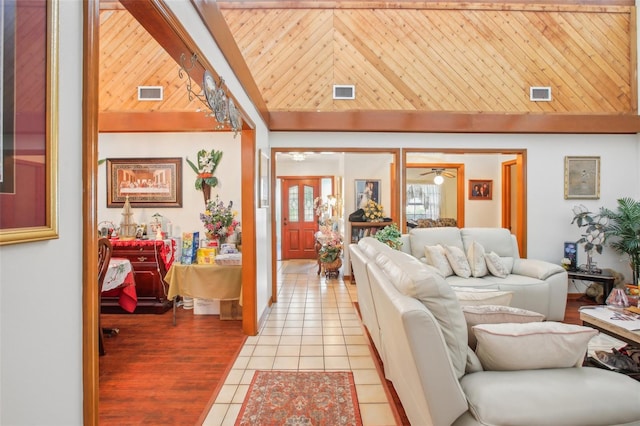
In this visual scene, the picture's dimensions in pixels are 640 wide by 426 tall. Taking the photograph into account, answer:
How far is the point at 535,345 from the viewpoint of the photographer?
58.6 inches

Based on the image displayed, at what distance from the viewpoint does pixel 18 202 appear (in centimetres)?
75

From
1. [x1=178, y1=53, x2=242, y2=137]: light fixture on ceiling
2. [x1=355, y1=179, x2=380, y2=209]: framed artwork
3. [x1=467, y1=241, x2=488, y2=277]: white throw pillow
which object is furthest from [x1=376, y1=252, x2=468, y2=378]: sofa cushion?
[x1=355, y1=179, x2=380, y2=209]: framed artwork

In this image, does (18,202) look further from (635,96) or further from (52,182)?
(635,96)

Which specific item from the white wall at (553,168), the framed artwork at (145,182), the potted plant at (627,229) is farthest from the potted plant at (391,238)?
the potted plant at (627,229)

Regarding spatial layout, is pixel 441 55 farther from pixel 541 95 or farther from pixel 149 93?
pixel 149 93

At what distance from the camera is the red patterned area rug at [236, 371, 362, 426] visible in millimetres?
2043

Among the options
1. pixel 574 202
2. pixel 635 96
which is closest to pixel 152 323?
pixel 574 202

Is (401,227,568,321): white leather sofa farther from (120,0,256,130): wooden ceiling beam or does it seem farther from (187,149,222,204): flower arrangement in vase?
(120,0,256,130): wooden ceiling beam

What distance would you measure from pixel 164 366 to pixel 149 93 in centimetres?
370

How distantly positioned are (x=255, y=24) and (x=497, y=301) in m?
4.88

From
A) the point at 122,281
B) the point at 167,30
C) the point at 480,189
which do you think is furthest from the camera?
the point at 480,189

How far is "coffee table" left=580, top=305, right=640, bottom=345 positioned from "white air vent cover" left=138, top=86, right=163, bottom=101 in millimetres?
5424

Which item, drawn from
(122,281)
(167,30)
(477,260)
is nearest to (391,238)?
(477,260)

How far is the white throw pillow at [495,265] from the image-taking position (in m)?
3.89
